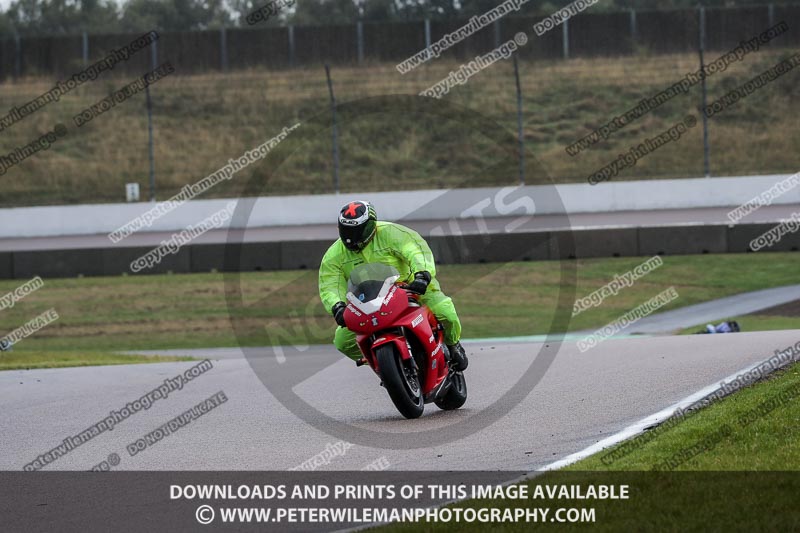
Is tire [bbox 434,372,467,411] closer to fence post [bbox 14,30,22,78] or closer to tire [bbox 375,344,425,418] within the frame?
tire [bbox 375,344,425,418]

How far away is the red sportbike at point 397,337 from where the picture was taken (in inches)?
340

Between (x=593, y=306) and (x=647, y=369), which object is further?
(x=593, y=306)

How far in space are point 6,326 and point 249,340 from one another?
4.51 metres

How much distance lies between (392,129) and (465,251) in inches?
725

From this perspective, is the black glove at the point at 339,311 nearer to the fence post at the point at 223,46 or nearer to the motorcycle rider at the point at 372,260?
the motorcycle rider at the point at 372,260

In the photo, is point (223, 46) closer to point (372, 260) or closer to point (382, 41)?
point (382, 41)

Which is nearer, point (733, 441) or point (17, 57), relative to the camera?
point (733, 441)

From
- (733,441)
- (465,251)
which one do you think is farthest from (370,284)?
(465,251)

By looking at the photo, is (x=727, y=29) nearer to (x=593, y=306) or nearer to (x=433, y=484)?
(x=593, y=306)

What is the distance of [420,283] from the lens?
29.0 ft

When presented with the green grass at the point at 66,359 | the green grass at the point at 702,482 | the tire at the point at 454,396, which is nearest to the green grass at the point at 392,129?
the green grass at the point at 66,359

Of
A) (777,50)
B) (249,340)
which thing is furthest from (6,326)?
(777,50)

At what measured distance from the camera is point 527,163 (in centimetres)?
3634

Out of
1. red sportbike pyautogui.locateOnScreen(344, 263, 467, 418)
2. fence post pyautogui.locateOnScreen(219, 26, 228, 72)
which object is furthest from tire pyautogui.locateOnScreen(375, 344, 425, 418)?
fence post pyautogui.locateOnScreen(219, 26, 228, 72)
